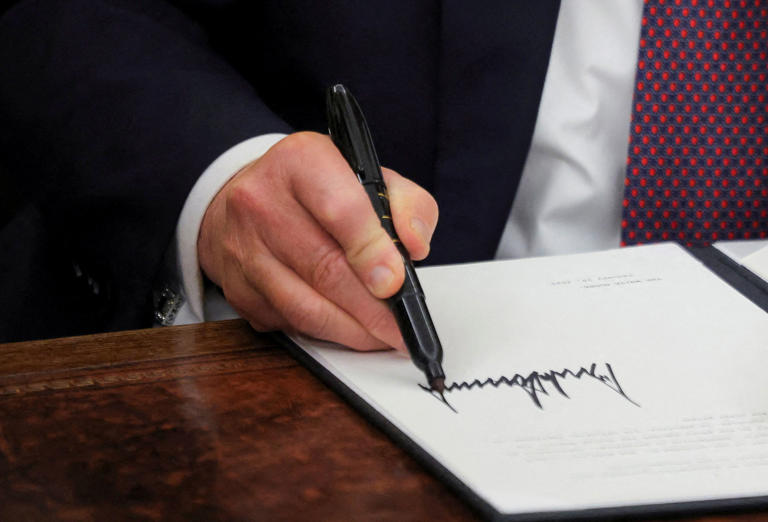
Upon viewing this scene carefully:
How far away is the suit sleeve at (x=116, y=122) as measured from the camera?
70 cm

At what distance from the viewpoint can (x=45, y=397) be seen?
47 cm

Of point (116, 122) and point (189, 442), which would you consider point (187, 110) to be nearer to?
point (116, 122)

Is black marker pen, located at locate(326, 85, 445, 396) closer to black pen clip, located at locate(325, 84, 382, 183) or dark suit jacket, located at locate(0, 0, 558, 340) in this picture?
black pen clip, located at locate(325, 84, 382, 183)

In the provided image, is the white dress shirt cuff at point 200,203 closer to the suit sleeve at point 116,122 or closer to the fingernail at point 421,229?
the suit sleeve at point 116,122

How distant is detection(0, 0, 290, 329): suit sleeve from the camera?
2.31 ft

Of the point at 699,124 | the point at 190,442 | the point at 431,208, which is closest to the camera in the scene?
the point at 190,442

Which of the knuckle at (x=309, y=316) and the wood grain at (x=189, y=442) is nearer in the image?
the wood grain at (x=189, y=442)

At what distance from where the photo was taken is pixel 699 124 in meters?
0.80

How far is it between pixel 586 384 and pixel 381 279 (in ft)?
0.42

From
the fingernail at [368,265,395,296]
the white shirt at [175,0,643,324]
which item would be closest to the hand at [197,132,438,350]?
the fingernail at [368,265,395,296]
